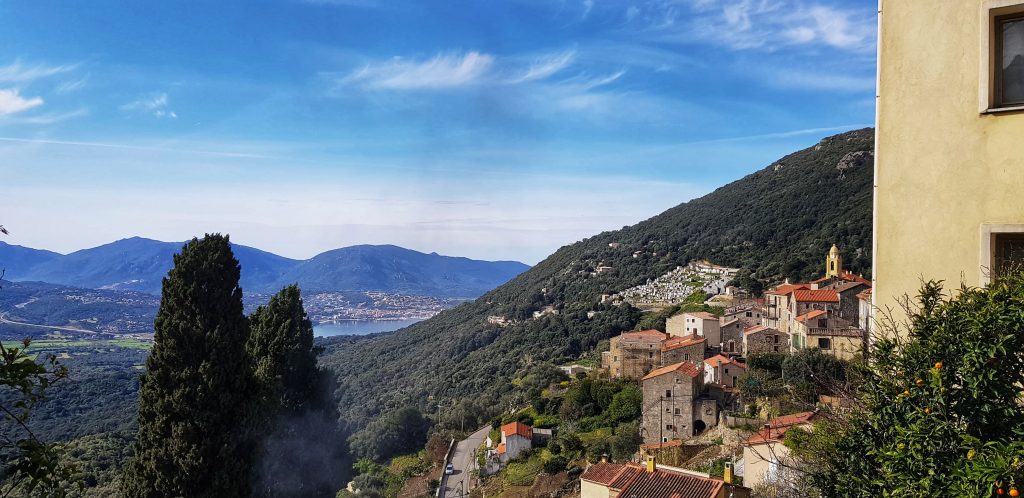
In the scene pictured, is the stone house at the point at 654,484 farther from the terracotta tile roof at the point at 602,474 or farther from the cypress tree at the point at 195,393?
the cypress tree at the point at 195,393

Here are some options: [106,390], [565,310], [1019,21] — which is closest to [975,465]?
[1019,21]

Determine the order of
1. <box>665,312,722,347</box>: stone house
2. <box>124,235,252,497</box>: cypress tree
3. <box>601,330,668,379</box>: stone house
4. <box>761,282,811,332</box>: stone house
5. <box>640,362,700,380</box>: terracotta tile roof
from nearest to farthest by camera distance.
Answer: <box>124,235,252,497</box>: cypress tree < <box>640,362,700,380</box>: terracotta tile roof < <box>761,282,811,332</box>: stone house < <box>601,330,668,379</box>: stone house < <box>665,312,722,347</box>: stone house

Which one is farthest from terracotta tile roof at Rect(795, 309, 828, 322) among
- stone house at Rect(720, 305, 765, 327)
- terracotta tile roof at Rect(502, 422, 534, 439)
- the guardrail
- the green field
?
the green field

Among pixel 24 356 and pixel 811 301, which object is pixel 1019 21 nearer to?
pixel 24 356

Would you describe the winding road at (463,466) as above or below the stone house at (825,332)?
below

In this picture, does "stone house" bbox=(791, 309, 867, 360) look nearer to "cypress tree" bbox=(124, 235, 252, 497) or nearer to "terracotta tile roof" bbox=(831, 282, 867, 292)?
"terracotta tile roof" bbox=(831, 282, 867, 292)

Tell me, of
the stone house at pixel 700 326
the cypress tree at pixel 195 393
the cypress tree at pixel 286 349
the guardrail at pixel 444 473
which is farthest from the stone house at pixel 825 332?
the cypress tree at pixel 195 393

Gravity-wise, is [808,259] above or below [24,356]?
above
